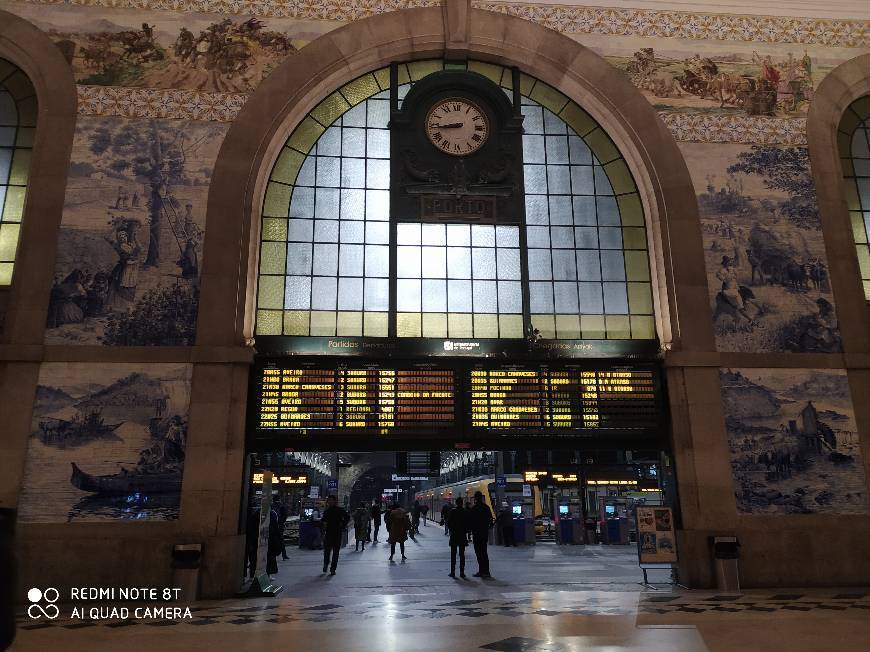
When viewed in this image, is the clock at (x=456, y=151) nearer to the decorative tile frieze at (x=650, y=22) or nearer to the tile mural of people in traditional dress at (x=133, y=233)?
the decorative tile frieze at (x=650, y=22)

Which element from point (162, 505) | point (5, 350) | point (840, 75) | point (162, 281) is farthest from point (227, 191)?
point (840, 75)

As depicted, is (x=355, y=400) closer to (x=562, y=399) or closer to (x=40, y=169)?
(x=562, y=399)

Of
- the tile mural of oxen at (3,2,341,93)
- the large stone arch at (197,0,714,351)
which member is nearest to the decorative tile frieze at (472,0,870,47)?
the large stone arch at (197,0,714,351)

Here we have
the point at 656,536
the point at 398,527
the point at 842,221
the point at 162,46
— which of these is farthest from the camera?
the point at 398,527

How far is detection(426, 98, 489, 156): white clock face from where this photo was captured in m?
13.9

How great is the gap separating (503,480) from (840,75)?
1851 cm

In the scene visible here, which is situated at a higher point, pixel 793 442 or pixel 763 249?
pixel 763 249

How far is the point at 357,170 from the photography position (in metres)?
13.8

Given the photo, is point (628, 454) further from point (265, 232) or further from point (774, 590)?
point (265, 232)

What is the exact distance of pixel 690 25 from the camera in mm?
14336

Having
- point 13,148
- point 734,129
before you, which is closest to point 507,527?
point 734,129

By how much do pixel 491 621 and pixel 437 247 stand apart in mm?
7782

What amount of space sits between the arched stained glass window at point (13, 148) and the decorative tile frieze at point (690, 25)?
10.00m

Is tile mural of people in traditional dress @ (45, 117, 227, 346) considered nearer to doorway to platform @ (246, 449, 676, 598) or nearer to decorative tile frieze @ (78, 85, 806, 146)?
decorative tile frieze @ (78, 85, 806, 146)
